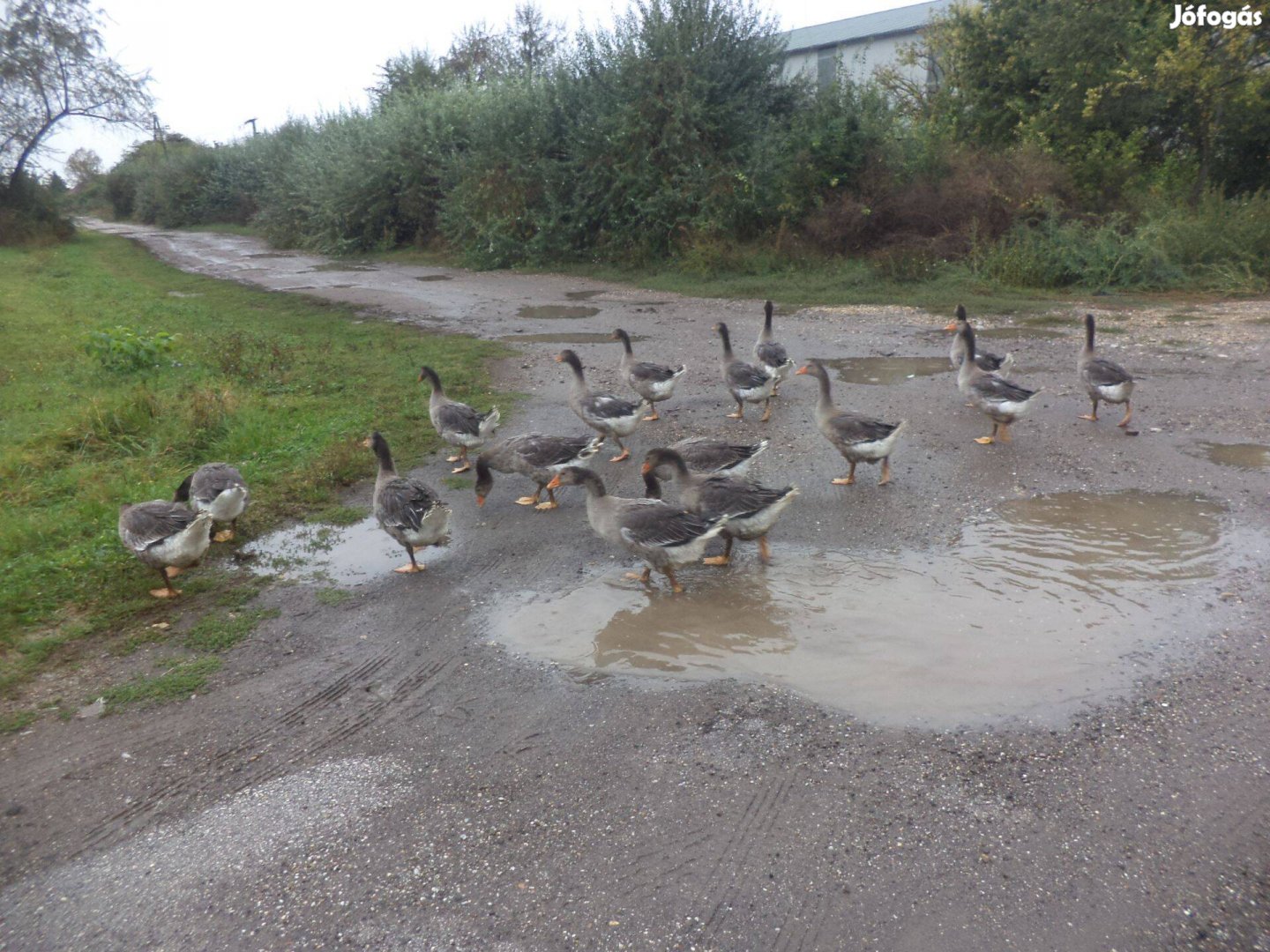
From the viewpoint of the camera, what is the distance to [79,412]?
413 inches

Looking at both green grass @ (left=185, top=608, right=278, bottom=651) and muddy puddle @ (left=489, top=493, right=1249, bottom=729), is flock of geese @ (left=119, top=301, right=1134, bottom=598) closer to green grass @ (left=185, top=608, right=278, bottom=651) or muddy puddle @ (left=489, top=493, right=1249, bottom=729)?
muddy puddle @ (left=489, top=493, right=1249, bottom=729)

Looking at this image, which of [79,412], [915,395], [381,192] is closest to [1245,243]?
[915,395]

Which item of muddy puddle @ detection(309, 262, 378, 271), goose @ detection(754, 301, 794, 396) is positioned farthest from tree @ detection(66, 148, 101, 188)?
goose @ detection(754, 301, 794, 396)

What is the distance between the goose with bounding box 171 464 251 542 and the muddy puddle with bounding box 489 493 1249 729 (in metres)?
2.79

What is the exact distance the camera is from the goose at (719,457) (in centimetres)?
781

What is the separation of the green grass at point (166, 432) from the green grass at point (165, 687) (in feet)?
2.54

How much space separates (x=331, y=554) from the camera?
7.48 metres

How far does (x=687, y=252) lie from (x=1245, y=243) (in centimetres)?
1260

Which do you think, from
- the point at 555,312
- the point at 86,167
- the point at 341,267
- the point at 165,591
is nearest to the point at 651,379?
the point at 165,591

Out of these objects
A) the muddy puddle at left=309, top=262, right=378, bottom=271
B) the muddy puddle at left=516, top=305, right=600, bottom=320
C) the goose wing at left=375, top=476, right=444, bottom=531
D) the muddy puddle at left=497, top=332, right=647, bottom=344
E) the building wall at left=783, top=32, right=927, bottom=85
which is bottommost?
the goose wing at left=375, top=476, right=444, bottom=531

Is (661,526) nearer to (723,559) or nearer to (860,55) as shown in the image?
(723,559)

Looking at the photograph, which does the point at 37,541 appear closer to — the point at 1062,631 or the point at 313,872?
the point at 313,872

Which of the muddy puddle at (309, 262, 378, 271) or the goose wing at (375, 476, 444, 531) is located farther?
the muddy puddle at (309, 262, 378, 271)

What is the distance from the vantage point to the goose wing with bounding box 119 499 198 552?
6.67 metres
